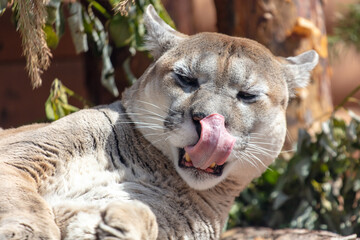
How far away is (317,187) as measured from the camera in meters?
5.79

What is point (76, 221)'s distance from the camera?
317 cm

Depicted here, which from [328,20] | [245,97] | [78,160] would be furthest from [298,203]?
[328,20]

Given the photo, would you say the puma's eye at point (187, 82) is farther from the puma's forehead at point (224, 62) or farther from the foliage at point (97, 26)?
the foliage at point (97, 26)

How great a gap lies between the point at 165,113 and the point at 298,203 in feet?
9.10

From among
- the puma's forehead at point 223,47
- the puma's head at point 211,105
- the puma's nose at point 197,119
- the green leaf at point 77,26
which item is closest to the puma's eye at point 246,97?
the puma's head at point 211,105

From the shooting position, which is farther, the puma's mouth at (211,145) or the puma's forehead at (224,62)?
the puma's forehead at (224,62)

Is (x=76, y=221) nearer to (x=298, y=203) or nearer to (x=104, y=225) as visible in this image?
(x=104, y=225)

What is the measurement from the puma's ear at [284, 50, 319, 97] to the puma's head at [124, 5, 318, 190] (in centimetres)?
8

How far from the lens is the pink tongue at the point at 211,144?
325cm

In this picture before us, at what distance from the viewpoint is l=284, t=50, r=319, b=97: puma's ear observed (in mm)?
4199

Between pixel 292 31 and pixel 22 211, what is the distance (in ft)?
13.2

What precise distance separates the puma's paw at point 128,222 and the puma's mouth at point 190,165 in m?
0.41

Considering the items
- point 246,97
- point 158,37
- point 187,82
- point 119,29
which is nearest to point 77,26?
point 119,29

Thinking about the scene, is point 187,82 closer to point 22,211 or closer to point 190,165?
point 190,165
